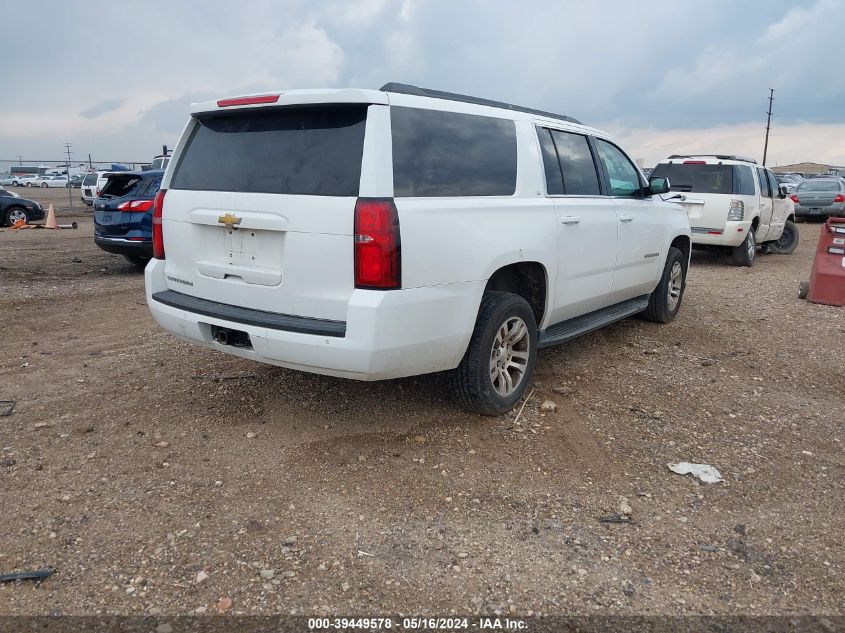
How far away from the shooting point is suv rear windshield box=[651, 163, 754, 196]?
35.9 feet

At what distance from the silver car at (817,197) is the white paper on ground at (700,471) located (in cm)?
1867

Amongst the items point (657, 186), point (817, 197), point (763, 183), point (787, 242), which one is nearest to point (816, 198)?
point (817, 197)

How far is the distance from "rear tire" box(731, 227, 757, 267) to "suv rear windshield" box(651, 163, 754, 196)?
32.9 inches

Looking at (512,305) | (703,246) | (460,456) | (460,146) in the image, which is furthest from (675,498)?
(703,246)

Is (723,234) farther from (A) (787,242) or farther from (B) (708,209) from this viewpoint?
(A) (787,242)

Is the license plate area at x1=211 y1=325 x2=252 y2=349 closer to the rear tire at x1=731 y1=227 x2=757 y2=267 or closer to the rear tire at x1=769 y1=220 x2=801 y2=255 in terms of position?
the rear tire at x1=731 y1=227 x2=757 y2=267

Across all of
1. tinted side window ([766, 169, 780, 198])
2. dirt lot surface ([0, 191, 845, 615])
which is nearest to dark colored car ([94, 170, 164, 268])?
dirt lot surface ([0, 191, 845, 615])

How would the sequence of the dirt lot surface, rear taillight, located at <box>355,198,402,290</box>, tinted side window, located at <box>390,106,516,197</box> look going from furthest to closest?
1. tinted side window, located at <box>390,106,516,197</box>
2. rear taillight, located at <box>355,198,402,290</box>
3. the dirt lot surface

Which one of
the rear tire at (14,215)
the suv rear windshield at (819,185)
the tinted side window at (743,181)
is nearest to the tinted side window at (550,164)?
the tinted side window at (743,181)

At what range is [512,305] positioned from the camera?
4.17 metres

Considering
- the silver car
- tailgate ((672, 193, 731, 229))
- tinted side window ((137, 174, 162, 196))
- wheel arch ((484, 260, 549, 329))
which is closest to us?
wheel arch ((484, 260, 549, 329))

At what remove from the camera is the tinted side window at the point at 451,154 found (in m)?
3.55

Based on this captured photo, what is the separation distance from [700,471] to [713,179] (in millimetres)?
8558

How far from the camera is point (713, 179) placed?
1102 cm
